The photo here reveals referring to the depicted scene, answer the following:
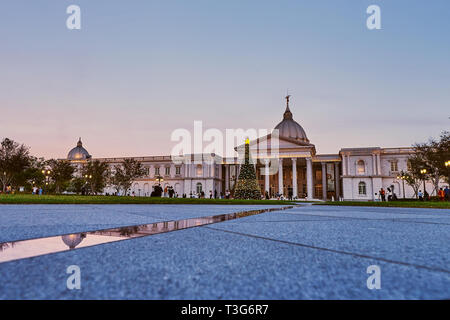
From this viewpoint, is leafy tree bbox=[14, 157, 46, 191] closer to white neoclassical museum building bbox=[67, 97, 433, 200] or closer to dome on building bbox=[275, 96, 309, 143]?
white neoclassical museum building bbox=[67, 97, 433, 200]

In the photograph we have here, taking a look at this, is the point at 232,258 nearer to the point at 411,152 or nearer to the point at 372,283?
the point at 372,283

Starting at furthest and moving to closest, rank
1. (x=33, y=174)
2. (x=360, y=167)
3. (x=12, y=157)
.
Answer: (x=360, y=167) < (x=33, y=174) < (x=12, y=157)

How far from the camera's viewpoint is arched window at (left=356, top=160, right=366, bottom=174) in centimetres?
5281

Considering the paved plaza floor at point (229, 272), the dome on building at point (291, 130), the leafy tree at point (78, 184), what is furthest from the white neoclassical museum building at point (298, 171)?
the paved plaza floor at point (229, 272)

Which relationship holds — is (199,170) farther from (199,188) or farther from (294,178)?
(294,178)

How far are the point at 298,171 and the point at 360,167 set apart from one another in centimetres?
1341

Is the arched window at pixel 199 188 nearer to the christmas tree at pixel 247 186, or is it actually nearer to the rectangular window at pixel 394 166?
the christmas tree at pixel 247 186

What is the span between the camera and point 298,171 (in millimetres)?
62500

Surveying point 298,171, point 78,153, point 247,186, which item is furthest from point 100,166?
point 78,153
